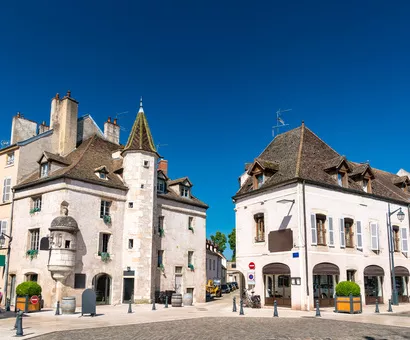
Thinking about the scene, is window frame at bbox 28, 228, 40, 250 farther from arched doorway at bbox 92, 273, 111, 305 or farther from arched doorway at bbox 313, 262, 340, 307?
arched doorway at bbox 313, 262, 340, 307

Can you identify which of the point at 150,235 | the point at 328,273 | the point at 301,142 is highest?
the point at 301,142

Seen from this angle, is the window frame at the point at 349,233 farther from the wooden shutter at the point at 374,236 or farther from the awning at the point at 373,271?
the awning at the point at 373,271

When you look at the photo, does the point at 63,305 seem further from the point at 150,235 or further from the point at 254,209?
the point at 254,209

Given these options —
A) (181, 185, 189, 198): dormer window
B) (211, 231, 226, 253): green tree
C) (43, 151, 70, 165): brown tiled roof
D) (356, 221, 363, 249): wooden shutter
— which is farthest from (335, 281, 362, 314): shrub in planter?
(211, 231, 226, 253): green tree

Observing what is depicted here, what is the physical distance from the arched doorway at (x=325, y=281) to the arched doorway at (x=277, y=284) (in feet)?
5.11

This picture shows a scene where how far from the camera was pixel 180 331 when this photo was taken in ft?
52.6

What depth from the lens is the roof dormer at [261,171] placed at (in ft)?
96.8

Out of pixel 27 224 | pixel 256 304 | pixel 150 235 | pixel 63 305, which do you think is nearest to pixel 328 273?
pixel 256 304

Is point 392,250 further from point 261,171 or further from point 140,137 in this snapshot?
point 140,137

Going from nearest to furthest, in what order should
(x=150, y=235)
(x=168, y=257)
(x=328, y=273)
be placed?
(x=328, y=273) → (x=150, y=235) → (x=168, y=257)

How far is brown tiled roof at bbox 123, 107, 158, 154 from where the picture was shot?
3316 cm

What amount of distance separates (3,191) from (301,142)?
22.0 metres

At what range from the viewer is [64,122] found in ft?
113

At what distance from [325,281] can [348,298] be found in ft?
12.2
